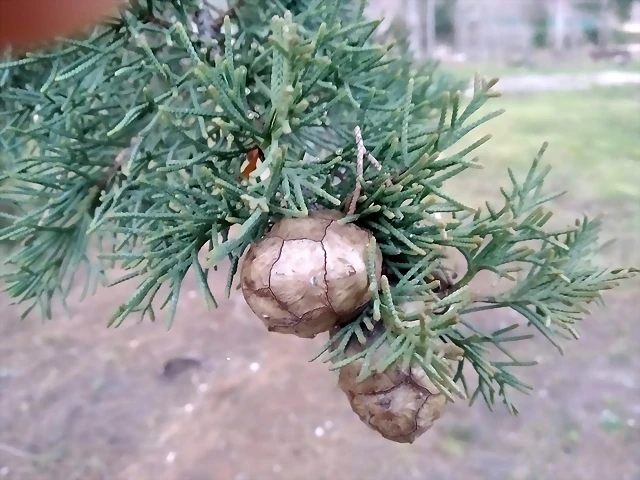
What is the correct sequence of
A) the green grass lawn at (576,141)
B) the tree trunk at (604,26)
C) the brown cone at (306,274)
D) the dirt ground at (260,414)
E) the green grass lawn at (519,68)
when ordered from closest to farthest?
1. the brown cone at (306,274)
2. the dirt ground at (260,414)
3. the green grass lawn at (576,141)
4. the tree trunk at (604,26)
5. the green grass lawn at (519,68)

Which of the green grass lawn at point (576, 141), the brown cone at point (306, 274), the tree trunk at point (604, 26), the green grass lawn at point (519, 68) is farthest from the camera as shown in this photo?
the green grass lawn at point (519, 68)

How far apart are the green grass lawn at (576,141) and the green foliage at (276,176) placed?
3.30 ft

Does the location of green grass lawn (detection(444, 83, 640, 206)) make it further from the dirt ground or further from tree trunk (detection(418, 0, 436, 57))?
tree trunk (detection(418, 0, 436, 57))

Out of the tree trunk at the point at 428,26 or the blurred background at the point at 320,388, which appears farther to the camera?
the tree trunk at the point at 428,26

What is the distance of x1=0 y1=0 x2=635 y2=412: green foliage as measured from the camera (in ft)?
1.22

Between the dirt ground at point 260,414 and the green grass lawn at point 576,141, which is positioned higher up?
the green grass lawn at point 576,141

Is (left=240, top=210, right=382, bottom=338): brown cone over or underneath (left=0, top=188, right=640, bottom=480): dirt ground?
over

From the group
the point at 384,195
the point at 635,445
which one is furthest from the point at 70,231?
the point at 635,445

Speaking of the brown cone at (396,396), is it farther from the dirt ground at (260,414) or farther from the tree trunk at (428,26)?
the tree trunk at (428,26)

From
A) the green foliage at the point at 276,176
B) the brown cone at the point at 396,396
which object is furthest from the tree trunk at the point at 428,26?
the brown cone at the point at 396,396

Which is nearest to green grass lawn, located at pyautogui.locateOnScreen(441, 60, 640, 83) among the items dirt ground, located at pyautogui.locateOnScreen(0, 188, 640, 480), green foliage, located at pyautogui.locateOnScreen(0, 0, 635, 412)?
dirt ground, located at pyautogui.locateOnScreen(0, 188, 640, 480)

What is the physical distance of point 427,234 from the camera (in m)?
0.42

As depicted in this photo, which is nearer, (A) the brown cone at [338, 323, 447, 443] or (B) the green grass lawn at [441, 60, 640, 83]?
(A) the brown cone at [338, 323, 447, 443]

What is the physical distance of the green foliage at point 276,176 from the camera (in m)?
0.37
